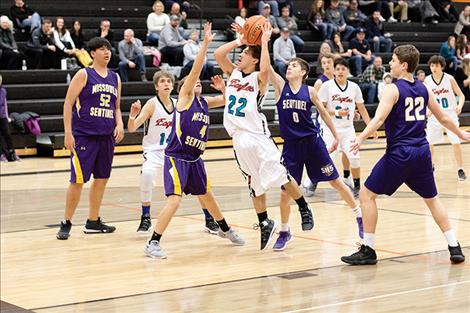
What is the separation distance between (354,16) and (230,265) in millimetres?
16118

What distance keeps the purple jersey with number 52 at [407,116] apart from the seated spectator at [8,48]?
36.5 ft

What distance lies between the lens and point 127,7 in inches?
787

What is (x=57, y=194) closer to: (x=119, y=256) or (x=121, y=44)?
(x=119, y=256)

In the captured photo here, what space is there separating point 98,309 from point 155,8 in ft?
45.3

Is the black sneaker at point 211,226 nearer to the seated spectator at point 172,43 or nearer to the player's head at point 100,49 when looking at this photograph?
the player's head at point 100,49

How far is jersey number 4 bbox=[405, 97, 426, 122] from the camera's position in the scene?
6680 mm

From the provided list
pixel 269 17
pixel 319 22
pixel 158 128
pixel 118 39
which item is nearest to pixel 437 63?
pixel 158 128

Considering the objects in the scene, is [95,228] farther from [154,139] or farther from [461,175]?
[461,175]

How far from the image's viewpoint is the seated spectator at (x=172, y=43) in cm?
1828

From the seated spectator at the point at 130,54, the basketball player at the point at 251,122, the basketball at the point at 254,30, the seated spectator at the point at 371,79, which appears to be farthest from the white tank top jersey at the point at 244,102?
the seated spectator at the point at 371,79

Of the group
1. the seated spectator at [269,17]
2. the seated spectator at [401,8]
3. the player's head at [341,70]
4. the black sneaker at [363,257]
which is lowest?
the seated spectator at [401,8]

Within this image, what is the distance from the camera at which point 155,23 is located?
18828 mm

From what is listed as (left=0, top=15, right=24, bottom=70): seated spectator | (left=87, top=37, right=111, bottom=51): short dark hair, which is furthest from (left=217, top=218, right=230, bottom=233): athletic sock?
(left=0, top=15, right=24, bottom=70): seated spectator

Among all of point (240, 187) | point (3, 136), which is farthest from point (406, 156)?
point (3, 136)
